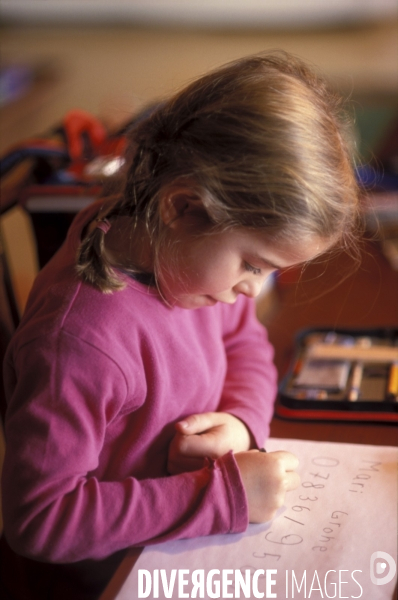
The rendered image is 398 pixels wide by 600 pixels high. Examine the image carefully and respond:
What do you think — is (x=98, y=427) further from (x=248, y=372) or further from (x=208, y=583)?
(x=248, y=372)

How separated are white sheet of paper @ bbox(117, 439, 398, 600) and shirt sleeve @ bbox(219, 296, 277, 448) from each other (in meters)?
0.08

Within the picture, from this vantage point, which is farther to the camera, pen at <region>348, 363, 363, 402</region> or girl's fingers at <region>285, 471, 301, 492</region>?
pen at <region>348, 363, 363, 402</region>

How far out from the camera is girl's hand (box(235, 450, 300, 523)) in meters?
0.59

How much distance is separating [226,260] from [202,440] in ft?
0.63

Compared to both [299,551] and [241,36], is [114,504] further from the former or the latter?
[241,36]

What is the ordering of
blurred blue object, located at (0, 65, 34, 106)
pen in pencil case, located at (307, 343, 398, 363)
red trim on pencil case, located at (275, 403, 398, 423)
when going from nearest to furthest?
red trim on pencil case, located at (275, 403, 398, 423) < pen in pencil case, located at (307, 343, 398, 363) < blurred blue object, located at (0, 65, 34, 106)

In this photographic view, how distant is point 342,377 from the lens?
80 cm

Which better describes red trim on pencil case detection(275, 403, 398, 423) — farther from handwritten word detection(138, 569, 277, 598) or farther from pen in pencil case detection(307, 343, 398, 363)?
handwritten word detection(138, 569, 277, 598)

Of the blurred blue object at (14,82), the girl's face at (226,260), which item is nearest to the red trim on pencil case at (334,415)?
the girl's face at (226,260)

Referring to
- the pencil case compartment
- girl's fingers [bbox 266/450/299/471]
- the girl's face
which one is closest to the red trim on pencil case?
the pencil case compartment

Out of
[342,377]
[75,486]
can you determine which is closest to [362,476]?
[342,377]

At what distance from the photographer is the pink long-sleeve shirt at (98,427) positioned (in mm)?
531

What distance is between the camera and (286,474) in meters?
0.62

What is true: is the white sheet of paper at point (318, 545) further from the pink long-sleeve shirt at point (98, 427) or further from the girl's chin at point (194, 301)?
the girl's chin at point (194, 301)
